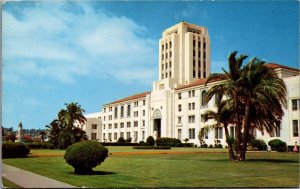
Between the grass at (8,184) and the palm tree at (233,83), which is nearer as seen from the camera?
the grass at (8,184)

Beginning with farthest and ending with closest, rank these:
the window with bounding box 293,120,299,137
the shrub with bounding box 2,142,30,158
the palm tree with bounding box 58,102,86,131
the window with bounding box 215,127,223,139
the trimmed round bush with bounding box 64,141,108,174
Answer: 1. the window with bounding box 215,127,223,139
2. the palm tree with bounding box 58,102,86,131
3. the window with bounding box 293,120,299,137
4. the shrub with bounding box 2,142,30,158
5. the trimmed round bush with bounding box 64,141,108,174

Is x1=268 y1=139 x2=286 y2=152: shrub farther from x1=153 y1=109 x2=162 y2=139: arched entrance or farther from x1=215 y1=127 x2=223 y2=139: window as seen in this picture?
x1=153 y1=109 x2=162 y2=139: arched entrance

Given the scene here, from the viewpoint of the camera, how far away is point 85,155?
1480 centimetres

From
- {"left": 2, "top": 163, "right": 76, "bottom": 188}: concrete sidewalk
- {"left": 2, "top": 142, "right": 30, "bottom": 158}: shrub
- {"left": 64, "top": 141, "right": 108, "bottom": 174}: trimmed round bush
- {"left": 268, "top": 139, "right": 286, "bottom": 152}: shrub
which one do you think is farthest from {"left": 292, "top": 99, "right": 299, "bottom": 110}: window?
{"left": 2, "top": 163, "right": 76, "bottom": 188}: concrete sidewalk

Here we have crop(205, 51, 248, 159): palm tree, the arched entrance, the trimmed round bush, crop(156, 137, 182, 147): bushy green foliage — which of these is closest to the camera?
the trimmed round bush

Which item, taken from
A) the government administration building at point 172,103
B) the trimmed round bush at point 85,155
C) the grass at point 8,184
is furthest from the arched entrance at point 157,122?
the grass at point 8,184

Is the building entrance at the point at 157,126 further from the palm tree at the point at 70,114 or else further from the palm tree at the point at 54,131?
the palm tree at the point at 54,131

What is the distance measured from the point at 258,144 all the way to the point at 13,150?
33.4 m

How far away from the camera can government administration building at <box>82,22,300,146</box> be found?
214ft

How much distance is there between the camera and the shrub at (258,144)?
159 ft

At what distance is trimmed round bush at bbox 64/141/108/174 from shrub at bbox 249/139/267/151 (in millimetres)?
37012

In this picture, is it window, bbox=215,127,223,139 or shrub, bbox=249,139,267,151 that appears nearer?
shrub, bbox=249,139,267,151

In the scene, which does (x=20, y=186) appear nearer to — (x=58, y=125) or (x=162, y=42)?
(x=58, y=125)

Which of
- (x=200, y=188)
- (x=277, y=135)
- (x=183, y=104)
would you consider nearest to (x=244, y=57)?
(x=200, y=188)
